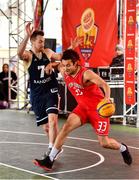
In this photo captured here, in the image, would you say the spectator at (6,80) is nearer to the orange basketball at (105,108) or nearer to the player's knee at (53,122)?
the player's knee at (53,122)

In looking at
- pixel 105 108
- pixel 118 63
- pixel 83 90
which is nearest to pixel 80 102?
pixel 83 90

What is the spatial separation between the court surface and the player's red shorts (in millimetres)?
621

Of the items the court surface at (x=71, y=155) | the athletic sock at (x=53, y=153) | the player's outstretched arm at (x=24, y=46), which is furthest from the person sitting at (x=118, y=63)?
the athletic sock at (x=53, y=153)

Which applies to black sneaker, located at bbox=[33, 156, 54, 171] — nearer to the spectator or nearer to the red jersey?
the red jersey

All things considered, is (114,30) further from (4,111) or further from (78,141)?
(4,111)

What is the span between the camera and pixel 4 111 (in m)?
17.2

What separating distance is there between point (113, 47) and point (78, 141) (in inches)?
156

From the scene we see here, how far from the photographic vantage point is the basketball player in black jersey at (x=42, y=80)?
785cm

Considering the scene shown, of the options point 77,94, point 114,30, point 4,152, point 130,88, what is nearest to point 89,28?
point 114,30

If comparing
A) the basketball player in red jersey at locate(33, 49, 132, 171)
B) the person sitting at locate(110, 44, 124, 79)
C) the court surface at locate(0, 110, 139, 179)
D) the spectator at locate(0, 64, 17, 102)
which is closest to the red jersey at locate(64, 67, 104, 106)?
the basketball player in red jersey at locate(33, 49, 132, 171)

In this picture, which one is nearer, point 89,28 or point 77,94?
point 77,94

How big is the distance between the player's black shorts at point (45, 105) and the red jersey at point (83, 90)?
0.78 m

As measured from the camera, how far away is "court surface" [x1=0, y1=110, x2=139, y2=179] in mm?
7043

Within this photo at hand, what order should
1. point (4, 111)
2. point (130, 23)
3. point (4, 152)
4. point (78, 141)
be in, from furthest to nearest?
point (4, 111), point (130, 23), point (78, 141), point (4, 152)
